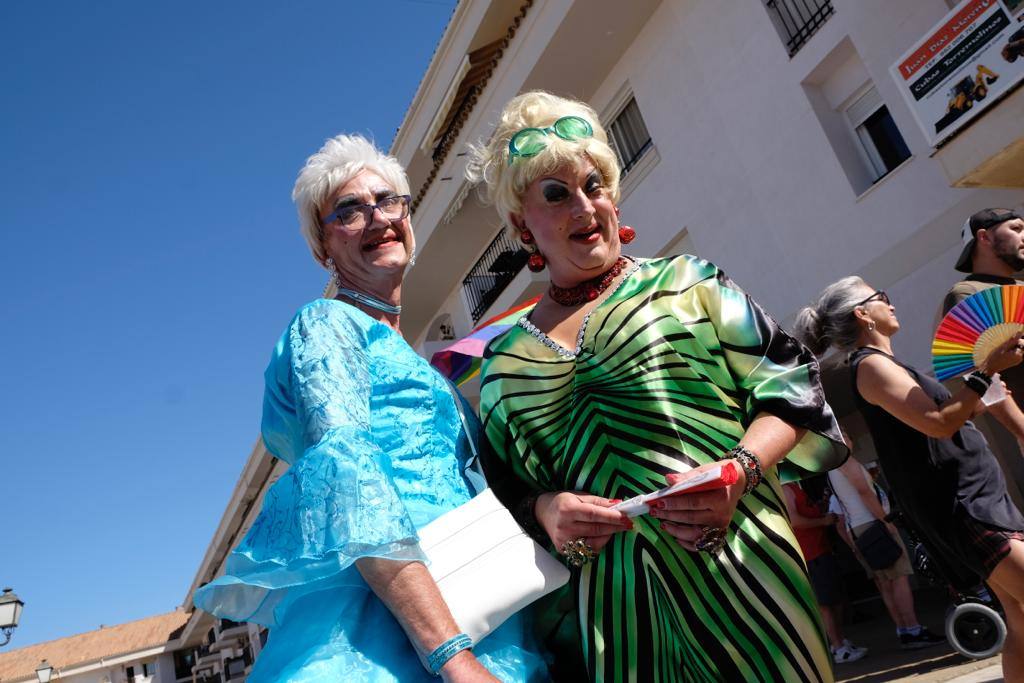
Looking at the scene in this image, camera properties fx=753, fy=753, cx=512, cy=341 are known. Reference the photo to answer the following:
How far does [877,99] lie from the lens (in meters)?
8.08

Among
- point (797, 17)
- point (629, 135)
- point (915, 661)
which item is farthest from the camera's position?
point (629, 135)

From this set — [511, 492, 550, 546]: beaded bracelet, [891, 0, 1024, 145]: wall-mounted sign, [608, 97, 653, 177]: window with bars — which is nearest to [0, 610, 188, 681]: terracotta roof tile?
[608, 97, 653, 177]: window with bars

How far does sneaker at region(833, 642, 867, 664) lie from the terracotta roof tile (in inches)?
2138

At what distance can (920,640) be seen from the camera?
528 cm

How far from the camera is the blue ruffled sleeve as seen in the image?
4.68ft

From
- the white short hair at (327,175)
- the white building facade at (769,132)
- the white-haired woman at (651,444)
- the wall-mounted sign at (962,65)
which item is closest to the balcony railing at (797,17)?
the white building facade at (769,132)

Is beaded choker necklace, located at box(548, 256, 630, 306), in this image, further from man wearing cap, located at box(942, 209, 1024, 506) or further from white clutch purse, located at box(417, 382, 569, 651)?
Answer: man wearing cap, located at box(942, 209, 1024, 506)

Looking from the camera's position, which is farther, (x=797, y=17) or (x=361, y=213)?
(x=797, y=17)

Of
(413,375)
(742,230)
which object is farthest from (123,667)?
(413,375)

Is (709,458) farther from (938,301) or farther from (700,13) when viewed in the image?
(700,13)

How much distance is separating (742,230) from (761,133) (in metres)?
1.17

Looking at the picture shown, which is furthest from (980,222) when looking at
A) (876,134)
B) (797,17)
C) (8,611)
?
(8,611)

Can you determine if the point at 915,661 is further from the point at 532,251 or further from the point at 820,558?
the point at 532,251

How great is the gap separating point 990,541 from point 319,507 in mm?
2228
